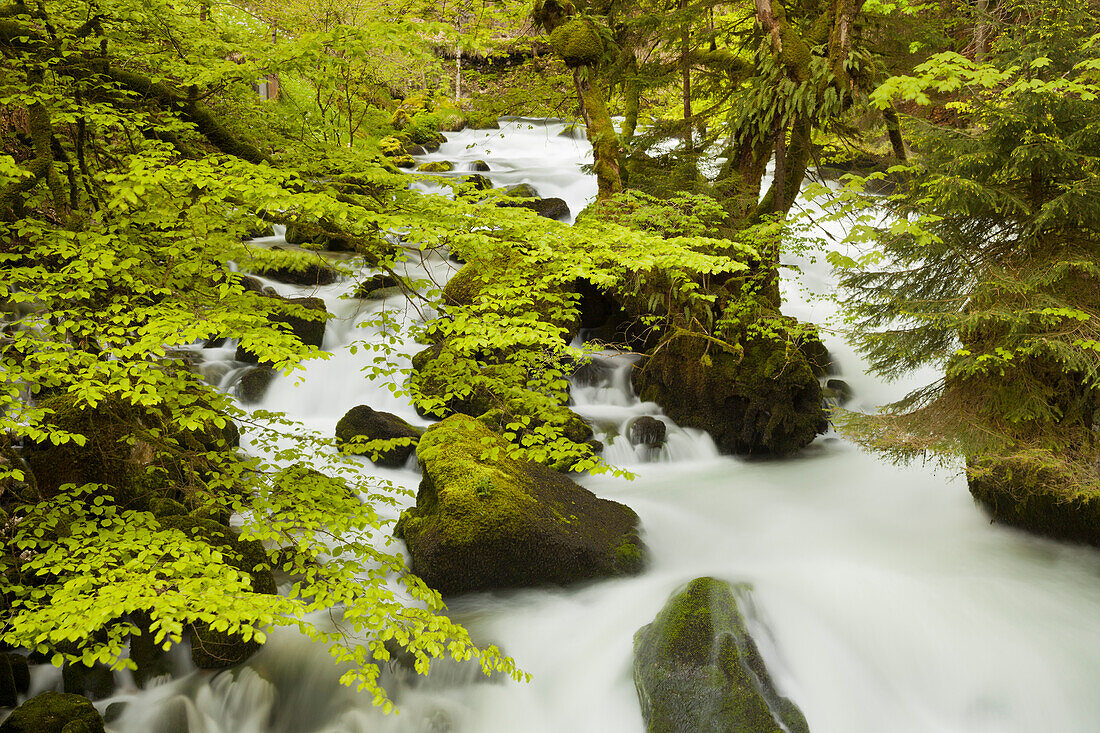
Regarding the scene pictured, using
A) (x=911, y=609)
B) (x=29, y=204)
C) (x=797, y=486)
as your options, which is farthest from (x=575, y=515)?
(x=29, y=204)

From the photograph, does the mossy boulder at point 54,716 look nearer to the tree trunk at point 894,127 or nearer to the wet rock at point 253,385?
A: the wet rock at point 253,385

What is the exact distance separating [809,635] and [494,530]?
2788 mm

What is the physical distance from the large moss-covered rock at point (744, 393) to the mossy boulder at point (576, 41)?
410 centimetres

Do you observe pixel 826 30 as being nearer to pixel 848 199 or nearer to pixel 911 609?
pixel 848 199

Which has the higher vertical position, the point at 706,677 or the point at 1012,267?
the point at 1012,267

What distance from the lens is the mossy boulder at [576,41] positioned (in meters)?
8.73

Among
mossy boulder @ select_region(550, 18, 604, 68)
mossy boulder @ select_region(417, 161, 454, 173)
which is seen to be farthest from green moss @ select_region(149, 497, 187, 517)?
mossy boulder @ select_region(417, 161, 454, 173)

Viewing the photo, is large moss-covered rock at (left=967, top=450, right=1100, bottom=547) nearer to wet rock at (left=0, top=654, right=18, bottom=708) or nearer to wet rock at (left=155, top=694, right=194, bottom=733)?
wet rock at (left=155, top=694, right=194, bottom=733)

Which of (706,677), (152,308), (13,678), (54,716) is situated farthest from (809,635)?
(13,678)

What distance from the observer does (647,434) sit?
971 centimetres

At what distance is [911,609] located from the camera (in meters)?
5.80

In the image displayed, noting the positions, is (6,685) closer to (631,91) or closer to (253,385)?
(253,385)

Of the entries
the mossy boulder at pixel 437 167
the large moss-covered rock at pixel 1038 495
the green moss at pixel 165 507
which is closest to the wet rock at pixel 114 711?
the green moss at pixel 165 507

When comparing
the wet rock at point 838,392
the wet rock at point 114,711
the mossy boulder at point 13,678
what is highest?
the wet rock at point 838,392
